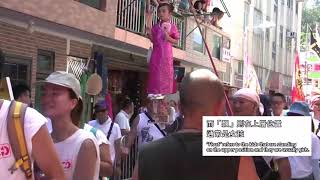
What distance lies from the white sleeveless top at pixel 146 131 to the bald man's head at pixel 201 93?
4.68 metres

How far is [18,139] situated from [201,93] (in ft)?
2.78

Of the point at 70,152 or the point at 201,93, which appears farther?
the point at 70,152

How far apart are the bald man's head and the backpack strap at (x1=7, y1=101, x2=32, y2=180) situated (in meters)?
0.74

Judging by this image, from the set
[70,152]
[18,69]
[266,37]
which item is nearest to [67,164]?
[70,152]

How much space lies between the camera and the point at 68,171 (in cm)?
354

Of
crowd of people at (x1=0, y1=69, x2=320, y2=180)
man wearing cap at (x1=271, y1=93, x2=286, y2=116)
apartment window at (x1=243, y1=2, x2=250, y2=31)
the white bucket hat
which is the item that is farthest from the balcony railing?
apartment window at (x1=243, y1=2, x2=250, y2=31)

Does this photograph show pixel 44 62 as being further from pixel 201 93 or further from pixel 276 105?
pixel 201 93

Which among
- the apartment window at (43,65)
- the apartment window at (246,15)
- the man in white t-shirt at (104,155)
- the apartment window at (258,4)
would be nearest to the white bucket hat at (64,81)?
the man in white t-shirt at (104,155)

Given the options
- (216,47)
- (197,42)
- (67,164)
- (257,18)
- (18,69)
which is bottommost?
(67,164)

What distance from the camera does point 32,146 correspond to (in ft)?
8.68

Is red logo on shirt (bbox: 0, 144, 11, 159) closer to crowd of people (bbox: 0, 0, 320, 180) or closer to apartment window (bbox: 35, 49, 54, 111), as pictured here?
crowd of people (bbox: 0, 0, 320, 180)

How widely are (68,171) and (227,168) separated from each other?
1.31m

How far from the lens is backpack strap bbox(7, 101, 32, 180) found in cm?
261

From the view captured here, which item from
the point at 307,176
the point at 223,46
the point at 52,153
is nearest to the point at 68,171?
the point at 52,153
